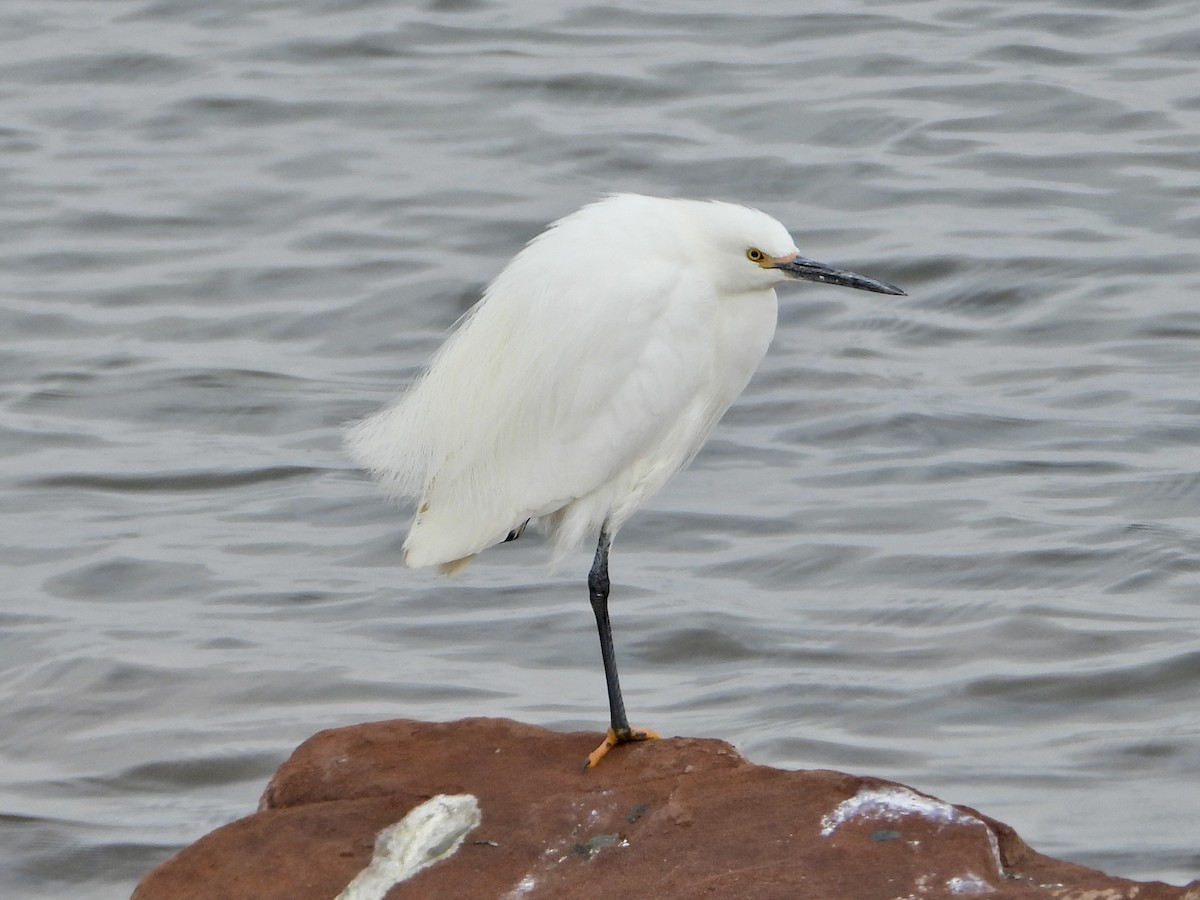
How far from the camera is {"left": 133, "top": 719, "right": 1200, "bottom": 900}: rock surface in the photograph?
3.55 m

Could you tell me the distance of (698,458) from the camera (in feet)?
28.4

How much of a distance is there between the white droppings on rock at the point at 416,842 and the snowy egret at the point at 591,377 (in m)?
0.62

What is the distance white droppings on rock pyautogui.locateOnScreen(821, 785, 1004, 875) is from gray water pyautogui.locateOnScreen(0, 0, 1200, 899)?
68.5 inches

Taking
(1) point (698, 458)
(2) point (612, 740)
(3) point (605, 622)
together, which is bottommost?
(1) point (698, 458)

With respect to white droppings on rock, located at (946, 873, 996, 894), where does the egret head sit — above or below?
above

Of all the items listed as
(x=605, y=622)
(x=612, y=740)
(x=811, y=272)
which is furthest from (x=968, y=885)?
(x=811, y=272)

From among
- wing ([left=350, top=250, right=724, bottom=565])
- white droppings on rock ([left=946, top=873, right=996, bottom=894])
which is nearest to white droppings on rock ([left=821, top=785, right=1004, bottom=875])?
white droppings on rock ([left=946, top=873, right=996, bottom=894])

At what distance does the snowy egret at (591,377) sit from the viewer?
4613 millimetres

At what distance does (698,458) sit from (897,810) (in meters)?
4.95

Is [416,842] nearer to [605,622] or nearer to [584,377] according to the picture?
[605,622]

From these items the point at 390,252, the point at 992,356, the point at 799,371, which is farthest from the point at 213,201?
the point at 992,356

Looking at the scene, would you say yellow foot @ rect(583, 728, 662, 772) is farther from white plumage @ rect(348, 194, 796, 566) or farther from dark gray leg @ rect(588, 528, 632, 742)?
white plumage @ rect(348, 194, 796, 566)

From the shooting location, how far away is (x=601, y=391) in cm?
475

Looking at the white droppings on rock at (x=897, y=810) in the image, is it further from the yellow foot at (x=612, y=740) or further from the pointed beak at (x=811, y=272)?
the pointed beak at (x=811, y=272)
